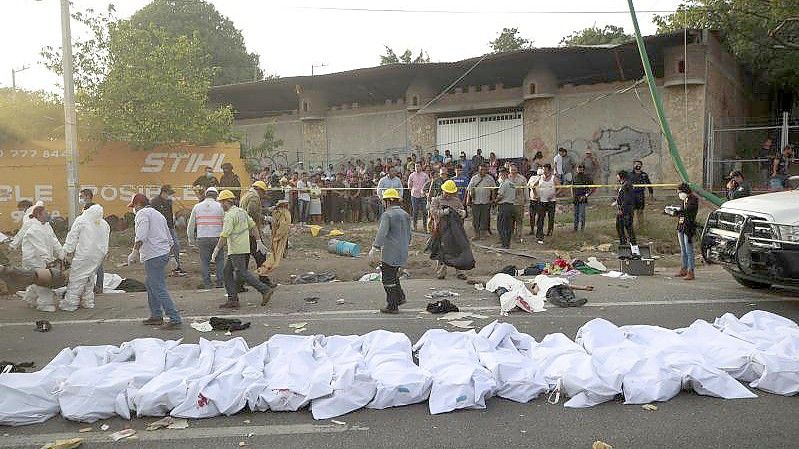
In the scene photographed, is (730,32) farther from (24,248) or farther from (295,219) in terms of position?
(24,248)

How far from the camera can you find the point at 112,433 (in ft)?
15.0

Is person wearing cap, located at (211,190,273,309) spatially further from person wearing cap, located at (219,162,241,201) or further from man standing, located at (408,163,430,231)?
man standing, located at (408,163,430,231)

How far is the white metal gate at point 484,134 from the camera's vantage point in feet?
70.2

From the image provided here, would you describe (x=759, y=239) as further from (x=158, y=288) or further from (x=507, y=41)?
(x=507, y=41)

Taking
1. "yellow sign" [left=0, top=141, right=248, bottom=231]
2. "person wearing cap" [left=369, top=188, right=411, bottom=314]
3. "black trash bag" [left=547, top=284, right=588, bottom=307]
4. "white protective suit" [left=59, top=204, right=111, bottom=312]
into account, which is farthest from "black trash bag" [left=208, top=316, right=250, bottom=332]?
"yellow sign" [left=0, top=141, right=248, bottom=231]

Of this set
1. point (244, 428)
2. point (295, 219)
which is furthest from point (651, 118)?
point (244, 428)

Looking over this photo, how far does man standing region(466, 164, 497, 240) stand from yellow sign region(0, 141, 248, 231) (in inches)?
256

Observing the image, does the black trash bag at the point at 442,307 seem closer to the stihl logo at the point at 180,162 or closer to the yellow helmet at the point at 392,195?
the yellow helmet at the point at 392,195

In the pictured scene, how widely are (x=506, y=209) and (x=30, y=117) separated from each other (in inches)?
529

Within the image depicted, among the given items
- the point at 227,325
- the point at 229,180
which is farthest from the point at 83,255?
the point at 229,180

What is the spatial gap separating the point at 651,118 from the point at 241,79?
93.0ft

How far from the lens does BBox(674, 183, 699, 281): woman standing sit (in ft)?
33.3

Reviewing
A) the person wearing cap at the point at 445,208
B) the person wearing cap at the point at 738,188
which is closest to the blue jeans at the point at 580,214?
the person wearing cap at the point at 738,188

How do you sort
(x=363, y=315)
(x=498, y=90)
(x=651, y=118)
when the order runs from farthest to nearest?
(x=498, y=90), (x=651, y=118), (x=363, y=315)
